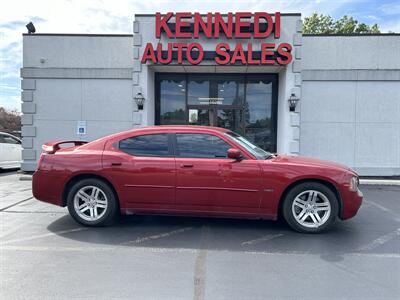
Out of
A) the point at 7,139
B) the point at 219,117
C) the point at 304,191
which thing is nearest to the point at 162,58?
the point at 219,117

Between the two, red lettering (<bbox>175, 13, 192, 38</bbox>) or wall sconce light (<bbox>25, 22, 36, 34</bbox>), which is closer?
red lettering (<bbox>175, 13, 192, 38</bbox>)

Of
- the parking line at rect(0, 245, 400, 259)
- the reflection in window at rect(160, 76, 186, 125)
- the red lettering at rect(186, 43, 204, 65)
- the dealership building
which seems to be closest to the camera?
the parking line at rect(0, 245, 400, 259)

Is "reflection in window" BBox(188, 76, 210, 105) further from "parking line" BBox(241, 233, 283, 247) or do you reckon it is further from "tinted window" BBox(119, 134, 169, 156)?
"parking line" BBox(241, 233, 283, 247)

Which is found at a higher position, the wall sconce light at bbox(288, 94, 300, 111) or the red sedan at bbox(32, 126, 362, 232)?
the wall sconce light at bbox(288, 94, 300, 111)

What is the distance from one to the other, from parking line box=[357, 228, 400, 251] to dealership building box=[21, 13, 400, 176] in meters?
5.69

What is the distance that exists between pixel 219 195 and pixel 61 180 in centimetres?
257

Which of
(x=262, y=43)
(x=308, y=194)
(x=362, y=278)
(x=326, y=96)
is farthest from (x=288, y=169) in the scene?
(x=326, y=96)

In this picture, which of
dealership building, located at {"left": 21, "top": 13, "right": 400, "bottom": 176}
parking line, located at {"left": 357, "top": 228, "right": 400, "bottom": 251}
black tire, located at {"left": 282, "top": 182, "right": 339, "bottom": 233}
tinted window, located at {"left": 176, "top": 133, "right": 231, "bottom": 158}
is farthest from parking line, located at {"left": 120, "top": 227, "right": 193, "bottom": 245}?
dealership building, located at {"left": 21, "top": 13, "right": 400, "bottom": 176}

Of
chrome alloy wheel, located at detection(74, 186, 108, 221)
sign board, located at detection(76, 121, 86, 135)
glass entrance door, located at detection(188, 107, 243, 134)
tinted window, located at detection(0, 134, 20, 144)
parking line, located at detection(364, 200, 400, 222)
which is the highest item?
glass entrance door, located at detection(188, 107, 243, 134)

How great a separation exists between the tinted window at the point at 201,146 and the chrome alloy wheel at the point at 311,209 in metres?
1.36

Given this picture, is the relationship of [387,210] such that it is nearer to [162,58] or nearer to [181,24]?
[162,58]

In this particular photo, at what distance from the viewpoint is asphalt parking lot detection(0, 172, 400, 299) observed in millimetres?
3346

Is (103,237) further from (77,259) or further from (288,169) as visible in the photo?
(288,169)

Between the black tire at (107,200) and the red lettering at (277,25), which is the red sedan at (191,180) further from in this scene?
the red lettering at (277,25)
